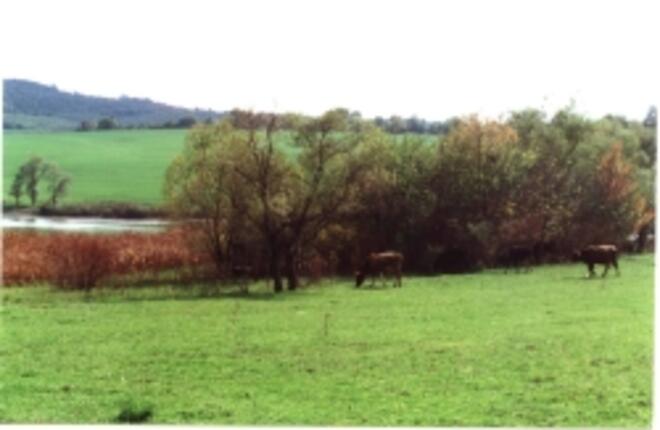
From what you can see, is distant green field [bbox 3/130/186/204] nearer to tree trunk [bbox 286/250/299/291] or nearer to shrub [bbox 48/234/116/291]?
shrub [bbox 48/234/116/291]

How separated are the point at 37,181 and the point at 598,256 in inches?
155

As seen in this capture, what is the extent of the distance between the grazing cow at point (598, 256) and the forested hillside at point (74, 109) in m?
2.74

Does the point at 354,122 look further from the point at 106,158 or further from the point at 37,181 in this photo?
the point at 37,181

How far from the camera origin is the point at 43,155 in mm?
7770

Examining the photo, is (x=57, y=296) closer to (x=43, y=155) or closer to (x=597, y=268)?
(x=43, y=155)

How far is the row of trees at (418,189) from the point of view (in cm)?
764

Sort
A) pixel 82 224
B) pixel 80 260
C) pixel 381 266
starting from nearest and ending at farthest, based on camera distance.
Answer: pixel 381 266 < pixel 82 224 < pixel 80 260

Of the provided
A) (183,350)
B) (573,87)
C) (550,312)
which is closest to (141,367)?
(183,350)

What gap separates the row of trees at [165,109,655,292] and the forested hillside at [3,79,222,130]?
0.86 ft

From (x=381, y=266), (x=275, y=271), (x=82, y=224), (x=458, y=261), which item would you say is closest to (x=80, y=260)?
(x=82, y=224)

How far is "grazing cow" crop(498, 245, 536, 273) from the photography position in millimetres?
7734

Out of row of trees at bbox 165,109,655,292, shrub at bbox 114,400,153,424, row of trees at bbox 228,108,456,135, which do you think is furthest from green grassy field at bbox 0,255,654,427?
row of trees at bbox 228,108,456,135

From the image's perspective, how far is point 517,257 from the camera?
7758 millimetres

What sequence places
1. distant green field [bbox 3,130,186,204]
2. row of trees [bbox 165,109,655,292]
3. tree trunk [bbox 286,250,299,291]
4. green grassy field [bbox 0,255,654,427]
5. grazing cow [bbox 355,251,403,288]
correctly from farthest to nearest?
tree trunk [bbox 286,250,299,291], distant green field [bbox 3,130,186,204], row of trees [bbox 165,109,655,292], grazing cow [bbox 355,251,403,288], green grassy field [bbox 0,255,654,427]
